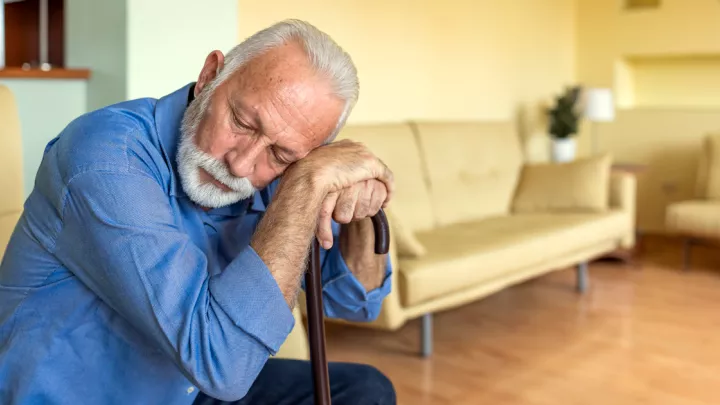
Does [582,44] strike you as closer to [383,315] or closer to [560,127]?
[560,127]

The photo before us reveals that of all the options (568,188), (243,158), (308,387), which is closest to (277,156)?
(243,158)

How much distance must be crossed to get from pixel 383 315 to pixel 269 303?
2063mm

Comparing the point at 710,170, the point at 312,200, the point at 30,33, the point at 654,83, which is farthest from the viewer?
the point at 654,83

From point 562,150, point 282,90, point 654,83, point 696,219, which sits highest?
point 654,83

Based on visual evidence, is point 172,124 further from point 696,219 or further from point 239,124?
point 696,219

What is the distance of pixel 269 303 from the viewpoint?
3.90 ft

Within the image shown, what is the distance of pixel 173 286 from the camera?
1.16 meters

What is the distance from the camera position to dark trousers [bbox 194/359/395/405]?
1.57m

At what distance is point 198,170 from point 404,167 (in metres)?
2.91

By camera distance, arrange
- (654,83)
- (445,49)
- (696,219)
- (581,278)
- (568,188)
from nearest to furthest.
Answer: (581,278) < (568,188) < (696,219) < (445,49) < (654,83)

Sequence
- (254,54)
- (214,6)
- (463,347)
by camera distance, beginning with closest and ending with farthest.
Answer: (254,54) → (214,6) → (463,347)

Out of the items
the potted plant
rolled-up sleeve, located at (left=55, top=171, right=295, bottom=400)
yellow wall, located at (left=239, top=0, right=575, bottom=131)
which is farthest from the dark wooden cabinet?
the potted plant

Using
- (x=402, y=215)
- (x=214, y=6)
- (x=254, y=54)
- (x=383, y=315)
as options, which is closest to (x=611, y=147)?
(x=402, y=215)

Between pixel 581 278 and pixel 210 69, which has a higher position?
pixel 210 69
